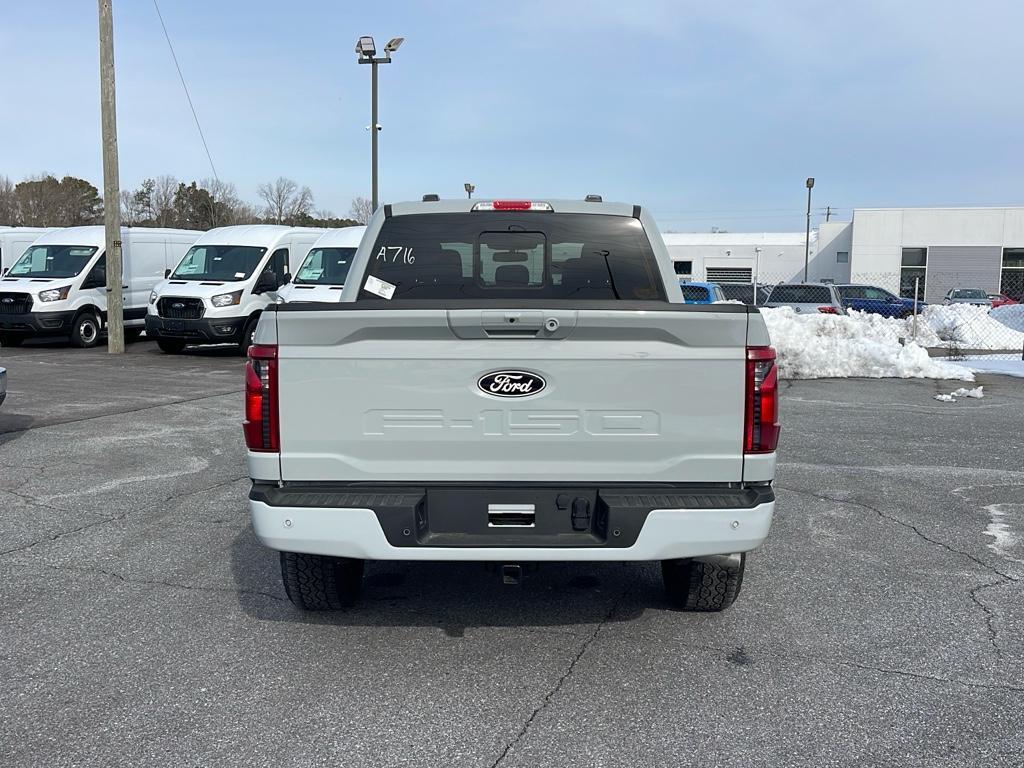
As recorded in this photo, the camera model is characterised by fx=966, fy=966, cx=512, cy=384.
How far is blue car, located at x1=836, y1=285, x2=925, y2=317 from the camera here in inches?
1171

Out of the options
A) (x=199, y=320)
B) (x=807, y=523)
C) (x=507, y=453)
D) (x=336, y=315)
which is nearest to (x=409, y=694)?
(x=507, y=453)

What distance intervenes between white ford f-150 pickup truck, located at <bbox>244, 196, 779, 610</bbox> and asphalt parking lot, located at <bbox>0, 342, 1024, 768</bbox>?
1.88 ft

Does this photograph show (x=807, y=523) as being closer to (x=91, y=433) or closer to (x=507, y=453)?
(x=507, y=453)

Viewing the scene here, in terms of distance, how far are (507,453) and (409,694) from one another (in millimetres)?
1023

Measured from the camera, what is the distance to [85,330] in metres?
20.1

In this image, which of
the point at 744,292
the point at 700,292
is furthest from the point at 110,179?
the point at 744,292

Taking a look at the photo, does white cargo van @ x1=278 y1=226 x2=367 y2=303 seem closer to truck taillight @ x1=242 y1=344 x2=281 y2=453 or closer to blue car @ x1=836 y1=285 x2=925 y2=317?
truck taillight @ x1=242 y1=344 x2=281 y2=453

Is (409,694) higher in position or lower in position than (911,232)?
lower

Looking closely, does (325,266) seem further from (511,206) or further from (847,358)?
(511,206)

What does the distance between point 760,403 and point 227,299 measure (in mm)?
15601

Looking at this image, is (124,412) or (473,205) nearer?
(473,205)

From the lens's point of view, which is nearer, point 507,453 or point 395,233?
point 507,453

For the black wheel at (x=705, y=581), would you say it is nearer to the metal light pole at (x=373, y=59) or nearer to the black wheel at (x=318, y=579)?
the black wheel at (x=318, y=579)

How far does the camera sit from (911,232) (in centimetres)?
4916
